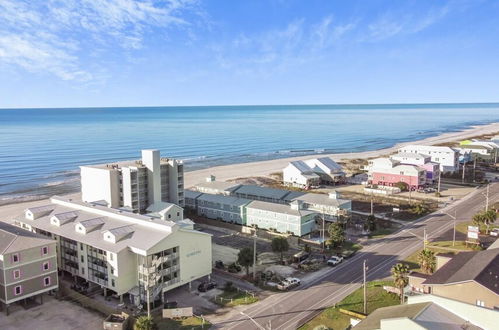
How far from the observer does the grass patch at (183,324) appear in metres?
41.3

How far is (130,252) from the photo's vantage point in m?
47.1

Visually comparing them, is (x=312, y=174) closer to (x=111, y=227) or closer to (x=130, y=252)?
(x=111, y=227)

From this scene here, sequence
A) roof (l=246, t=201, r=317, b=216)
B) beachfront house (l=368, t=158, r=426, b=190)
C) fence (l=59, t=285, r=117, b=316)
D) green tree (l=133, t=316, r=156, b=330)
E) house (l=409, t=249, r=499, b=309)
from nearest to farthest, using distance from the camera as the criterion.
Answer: house (l=409, t=249, r=499, b=309) → green tree (l=133, t=316, r=156, b=330) → fence (l=59, t=285, r=117, b=316) → roof (l=246, t=201, r=317, b=216) → beachfront house (l=368, t=158, r=426, b=190)

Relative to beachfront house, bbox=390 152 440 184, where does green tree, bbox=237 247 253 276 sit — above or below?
below

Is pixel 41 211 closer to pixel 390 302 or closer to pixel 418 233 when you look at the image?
pixel 390 302

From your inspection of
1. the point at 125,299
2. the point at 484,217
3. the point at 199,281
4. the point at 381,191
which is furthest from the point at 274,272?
the point at 381,191

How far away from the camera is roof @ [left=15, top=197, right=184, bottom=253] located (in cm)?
Result: 4744

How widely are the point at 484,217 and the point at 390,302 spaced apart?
33.4 m

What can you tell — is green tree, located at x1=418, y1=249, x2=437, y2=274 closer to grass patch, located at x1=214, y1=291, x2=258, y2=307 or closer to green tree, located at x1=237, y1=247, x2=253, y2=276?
grass patch, located at x1=214, y1=291, x2=258, y2=307

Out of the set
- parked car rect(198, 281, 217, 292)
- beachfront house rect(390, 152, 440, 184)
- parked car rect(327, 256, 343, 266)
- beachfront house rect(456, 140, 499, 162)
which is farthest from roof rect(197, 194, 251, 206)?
beachfront house rect(456, 140, 499, 162)

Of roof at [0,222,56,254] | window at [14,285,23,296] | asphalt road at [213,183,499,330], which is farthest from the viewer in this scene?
roof at [0,222,56,254]

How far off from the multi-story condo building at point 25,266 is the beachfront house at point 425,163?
95.7 meters

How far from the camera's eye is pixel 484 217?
224ft

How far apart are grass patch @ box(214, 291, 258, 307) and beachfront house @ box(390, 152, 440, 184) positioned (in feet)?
265
